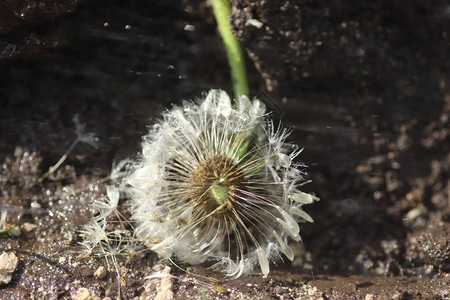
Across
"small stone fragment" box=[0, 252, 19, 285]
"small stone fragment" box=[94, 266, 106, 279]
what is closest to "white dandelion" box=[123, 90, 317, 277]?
"small stone fragment" box=[94, 266, 106, 279]

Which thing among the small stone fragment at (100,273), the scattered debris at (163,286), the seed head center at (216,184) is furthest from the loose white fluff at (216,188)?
the small stone fragment at (100,273)

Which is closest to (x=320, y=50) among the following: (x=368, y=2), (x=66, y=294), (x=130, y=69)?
(x=368, y=2)

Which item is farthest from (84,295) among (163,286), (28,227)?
(28,227)

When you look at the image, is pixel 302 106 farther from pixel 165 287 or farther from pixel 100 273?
pixel 100 273

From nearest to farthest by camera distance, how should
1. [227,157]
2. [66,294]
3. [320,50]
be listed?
[66,294] → [227,157] → [320,50]

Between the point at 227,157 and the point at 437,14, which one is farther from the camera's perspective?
the point at 437,14

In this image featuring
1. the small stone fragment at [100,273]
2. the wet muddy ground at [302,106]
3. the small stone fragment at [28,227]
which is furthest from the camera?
the wet muddy ground at [302,106]

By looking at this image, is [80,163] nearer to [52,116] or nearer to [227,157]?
[52,116]

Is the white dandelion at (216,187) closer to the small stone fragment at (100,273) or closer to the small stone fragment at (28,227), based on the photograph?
the small stone fragment at (100,273)
